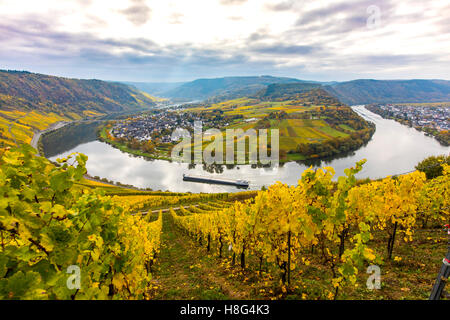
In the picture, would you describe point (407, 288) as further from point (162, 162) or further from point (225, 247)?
point (162, 162)

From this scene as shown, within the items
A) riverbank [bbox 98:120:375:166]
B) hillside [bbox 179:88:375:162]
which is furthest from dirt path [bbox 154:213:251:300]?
hillside [bbox 179:88:375:162]

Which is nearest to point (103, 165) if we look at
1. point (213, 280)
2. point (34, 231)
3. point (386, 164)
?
point (213, 280)

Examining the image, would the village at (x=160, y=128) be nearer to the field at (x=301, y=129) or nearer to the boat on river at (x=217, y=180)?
the field at (x=301, y=129)

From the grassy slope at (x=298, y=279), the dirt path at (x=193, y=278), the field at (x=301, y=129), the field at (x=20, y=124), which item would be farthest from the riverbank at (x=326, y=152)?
the grassy slope at (x=298, y=279)

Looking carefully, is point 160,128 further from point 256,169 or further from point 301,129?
point 256,169

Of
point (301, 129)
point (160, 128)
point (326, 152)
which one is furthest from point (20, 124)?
point (326, 152)

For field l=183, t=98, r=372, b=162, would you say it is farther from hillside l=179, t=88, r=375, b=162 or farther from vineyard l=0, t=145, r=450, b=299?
vineyard l=0, t=145, r=450, b=299
